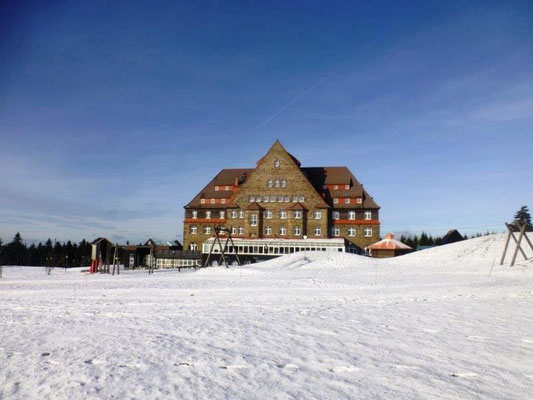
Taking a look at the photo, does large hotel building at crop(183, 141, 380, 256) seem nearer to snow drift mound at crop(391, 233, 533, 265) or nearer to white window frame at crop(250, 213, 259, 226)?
white window frame at crop(250, 213, 259, 226)

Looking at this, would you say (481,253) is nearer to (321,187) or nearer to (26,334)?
(26,334)

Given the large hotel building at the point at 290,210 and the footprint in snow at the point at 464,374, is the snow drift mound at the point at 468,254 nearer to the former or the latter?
the large hotel building at the point at 290,210

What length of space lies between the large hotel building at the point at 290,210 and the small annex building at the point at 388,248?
4.35 m

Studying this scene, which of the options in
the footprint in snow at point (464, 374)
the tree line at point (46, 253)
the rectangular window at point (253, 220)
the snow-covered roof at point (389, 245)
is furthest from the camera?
the tree line at point (46, 253)

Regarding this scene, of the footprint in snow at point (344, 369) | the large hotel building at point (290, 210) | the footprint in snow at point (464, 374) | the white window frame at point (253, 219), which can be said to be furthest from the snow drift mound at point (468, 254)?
the white window frame at point (253, 219)

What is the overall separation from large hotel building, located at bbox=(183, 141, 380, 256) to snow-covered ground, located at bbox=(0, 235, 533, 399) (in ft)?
142

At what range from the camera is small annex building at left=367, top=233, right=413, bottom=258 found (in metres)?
50.9

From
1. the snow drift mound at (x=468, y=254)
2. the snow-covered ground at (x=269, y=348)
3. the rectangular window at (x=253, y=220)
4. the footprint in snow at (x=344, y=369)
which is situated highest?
the rectangular window at (x=253, y=220)

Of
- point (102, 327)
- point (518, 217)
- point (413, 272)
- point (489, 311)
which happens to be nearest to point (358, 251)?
point (413, 272)

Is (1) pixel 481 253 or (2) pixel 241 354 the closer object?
(2) pixel 241 354

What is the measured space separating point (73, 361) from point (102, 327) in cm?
280

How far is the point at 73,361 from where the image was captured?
5805 millimetres

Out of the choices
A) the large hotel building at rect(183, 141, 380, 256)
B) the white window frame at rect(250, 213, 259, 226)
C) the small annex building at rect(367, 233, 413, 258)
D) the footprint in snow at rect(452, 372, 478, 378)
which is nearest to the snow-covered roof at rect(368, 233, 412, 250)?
the small annex building at rect(367, 233, 413, 258)

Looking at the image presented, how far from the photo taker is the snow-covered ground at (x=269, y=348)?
4688mm
